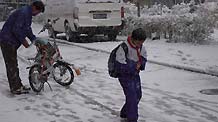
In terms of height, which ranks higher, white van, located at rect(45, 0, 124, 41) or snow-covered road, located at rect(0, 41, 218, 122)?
white van, located at rect(45, 0, 124, 41)

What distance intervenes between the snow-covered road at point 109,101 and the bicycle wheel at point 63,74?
145 mm

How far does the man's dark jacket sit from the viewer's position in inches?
321

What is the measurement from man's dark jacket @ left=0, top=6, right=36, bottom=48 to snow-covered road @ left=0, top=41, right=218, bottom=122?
1.07 metres

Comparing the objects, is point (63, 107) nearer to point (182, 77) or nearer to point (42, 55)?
point (42, 55)

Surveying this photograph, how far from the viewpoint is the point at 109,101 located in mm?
7730

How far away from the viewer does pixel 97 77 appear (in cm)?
1009

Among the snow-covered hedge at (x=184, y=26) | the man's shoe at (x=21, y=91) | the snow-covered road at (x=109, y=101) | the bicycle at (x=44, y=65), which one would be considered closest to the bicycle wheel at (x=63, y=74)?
the bicycle at (x=44, y=65)

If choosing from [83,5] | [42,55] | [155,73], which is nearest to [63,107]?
[42,55]

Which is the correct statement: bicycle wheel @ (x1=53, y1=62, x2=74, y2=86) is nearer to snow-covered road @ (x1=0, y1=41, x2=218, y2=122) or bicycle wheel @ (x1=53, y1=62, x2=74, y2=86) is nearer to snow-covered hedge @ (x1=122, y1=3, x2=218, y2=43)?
snow-covered road @ (x1=0, y1=41, x2=218, y2=122)

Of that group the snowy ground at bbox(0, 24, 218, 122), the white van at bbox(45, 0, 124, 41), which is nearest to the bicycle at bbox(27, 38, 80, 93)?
the snowy ground at bbox(0, 24, 218, 122)

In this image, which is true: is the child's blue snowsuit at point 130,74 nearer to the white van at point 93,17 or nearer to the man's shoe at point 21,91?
the man's shoe at point 21,91

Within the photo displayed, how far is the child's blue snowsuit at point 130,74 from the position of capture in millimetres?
6098

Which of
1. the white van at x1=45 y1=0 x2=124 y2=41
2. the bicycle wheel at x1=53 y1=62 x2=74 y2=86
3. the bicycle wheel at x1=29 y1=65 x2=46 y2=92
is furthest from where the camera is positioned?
the white van at x1=45 y1=0 x2=124 y2=41

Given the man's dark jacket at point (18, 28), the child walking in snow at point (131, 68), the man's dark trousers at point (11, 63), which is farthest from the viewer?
the man's dark trousers at point (11, 63)
